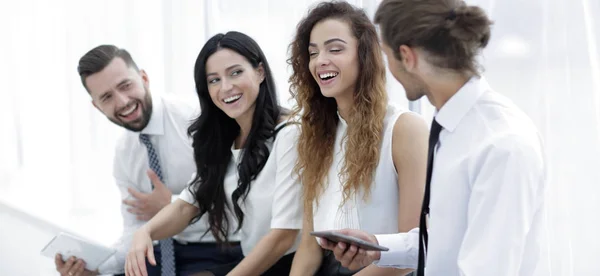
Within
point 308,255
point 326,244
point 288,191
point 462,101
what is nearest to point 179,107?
point 288,191

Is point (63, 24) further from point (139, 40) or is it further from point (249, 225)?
point (249, 225)

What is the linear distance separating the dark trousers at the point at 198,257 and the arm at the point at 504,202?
141cm

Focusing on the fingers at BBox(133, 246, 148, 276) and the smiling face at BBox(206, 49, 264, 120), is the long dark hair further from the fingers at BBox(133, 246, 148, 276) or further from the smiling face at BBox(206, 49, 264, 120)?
the fingers at BBox(133, 246, 148, 276)

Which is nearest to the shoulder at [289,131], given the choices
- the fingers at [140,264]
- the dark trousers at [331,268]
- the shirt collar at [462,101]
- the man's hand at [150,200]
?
the dark trousers at [331,268]

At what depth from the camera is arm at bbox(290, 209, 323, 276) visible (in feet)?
7.18

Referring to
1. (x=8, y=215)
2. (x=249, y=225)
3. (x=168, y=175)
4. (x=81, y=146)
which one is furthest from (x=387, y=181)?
(x=8, y=215)

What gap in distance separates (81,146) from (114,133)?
174mm

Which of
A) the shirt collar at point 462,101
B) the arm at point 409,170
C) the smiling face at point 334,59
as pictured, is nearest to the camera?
the shirt collar at point 462,101

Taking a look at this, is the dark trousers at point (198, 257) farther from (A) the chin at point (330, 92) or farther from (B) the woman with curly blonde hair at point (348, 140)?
(A) the chin at point (330, 92)

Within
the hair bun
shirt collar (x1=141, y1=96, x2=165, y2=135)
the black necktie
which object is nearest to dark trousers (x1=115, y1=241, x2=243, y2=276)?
shirt collar (x1=141, y1=96, x2=165, y2=135)

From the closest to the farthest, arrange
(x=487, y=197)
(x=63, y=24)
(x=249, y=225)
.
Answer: (x=487, y=197)
(x=249, y=225)
(x=63, y=24)

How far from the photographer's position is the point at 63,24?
145 inches

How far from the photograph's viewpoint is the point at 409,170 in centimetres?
198

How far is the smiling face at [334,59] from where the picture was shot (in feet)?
6.81
